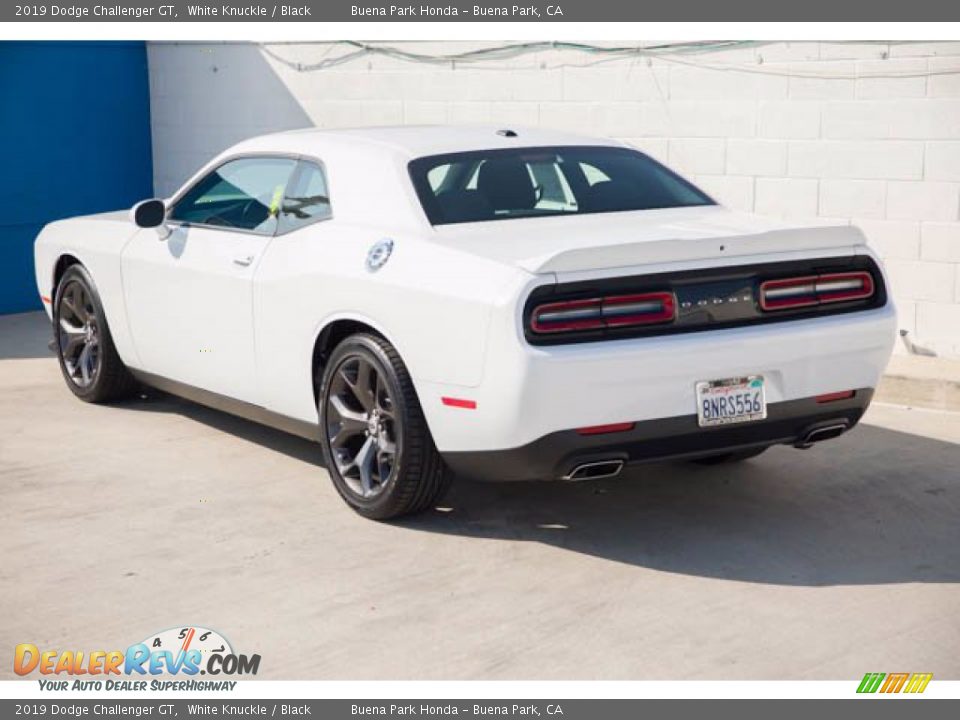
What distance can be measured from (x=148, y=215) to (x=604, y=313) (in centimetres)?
301

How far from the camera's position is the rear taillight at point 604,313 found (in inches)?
210

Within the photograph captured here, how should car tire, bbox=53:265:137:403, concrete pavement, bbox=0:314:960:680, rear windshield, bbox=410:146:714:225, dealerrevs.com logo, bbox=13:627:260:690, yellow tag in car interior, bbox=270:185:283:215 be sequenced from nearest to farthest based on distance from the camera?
dealerrevs.com logo, bbox=13:627:260:690, concrete pavement, bbox=0:314:960:680, rear windshield, bbox=410:146:714:225, yellow tag in car interior, bbox=270:185:283:215, car tire, bbox=53:265:137:403

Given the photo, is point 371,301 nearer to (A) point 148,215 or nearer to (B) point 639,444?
(B) point 639,444

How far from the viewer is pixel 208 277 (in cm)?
704

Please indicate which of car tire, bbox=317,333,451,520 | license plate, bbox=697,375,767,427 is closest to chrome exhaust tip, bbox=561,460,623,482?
license plate, bbox=697,375,767,427

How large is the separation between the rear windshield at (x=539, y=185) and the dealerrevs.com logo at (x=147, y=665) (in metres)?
2.04

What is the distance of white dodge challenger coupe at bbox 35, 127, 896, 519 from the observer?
538cm

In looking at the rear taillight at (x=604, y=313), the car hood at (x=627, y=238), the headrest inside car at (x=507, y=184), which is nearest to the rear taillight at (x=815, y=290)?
the car hood at (x=627, y=238)

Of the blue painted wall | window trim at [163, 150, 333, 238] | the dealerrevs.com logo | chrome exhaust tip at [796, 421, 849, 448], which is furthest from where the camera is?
the blue painted wall

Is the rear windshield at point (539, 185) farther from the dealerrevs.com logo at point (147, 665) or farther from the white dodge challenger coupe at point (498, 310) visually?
the dealerrevs.com logo at point (147, 665)

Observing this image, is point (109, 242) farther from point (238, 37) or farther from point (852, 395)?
point (238, 37)

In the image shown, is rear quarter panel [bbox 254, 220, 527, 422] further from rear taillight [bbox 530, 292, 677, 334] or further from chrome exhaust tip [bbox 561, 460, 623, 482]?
chrome exhaust tip [bbox 561, 460, 623, 482]

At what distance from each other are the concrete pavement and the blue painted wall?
496 cm

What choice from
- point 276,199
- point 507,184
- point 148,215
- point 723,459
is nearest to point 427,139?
point 507,184
